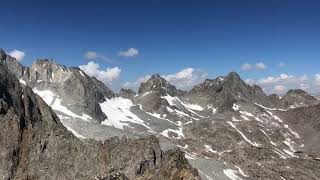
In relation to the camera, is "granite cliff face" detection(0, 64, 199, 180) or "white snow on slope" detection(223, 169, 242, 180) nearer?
"granite cliff face" detection(0, 64, 199, 180)

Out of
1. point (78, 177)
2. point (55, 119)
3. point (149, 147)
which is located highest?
point (55, 119)

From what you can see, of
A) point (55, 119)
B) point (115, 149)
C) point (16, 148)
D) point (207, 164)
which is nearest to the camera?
point (16, 148)

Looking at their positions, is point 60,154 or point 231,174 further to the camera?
point 231,174

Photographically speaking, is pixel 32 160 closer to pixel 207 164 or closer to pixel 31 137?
pixel 31 137

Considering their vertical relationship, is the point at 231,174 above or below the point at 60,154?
below

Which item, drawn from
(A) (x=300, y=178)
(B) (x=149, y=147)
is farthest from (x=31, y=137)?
(A) (x=300, y=178)

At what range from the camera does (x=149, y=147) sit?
284ft

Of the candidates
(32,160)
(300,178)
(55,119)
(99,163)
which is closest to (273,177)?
(300,178)

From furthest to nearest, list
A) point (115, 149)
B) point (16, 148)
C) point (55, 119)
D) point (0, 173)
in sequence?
point (55, 119) → point (115, 149) → point (16, 148) → point (0, 173)

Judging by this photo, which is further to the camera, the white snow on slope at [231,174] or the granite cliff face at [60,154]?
the white snow on slope at [231,174]

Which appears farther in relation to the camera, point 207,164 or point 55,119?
point 207,164

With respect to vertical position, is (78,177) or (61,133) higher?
(61,133)

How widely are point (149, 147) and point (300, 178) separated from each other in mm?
103495

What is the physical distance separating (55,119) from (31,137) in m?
32.3
